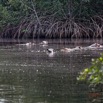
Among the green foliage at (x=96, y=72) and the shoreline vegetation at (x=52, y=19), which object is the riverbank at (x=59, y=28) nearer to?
the shoreline vegetation at (x=52, y=19)

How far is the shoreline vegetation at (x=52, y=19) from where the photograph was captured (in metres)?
34.3

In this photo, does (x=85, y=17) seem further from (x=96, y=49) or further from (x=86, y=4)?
(x=96, y=49)

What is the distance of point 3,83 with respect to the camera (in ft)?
37.5

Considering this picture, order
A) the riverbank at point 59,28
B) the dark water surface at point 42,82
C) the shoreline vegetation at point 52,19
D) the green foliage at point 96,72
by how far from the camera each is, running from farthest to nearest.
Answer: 1. the shoreline vegetation at point 52,19
2. the riverbank at point 59,28
3. the dark water surface at point 42,82
4. the green foliage at point 96,72

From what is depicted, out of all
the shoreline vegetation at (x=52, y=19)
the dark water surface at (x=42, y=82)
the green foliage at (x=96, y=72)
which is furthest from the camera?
the shoreline vegetation at (x=52, y=19)

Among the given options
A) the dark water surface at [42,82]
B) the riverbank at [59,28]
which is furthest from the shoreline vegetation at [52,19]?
the dark water surface at [42,82]

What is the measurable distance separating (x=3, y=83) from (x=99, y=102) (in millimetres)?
3338

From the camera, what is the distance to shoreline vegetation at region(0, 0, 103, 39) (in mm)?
34281

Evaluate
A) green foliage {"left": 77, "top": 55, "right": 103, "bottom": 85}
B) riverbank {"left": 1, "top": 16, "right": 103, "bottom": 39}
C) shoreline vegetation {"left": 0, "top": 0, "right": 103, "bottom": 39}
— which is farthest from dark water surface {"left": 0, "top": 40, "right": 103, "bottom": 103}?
shoreline vegetation {"left": 0, "top": 0, "right": 103, "bottom": 39}

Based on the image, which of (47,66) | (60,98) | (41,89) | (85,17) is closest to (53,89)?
(41,89)

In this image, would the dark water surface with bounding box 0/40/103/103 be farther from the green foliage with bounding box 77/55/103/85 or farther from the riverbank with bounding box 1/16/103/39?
the riverbank with bounding box 1/16/103/39

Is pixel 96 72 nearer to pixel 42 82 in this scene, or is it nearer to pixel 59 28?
pixel 42 82

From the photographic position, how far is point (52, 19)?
3562 cm

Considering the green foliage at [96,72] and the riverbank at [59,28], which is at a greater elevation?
the green foliage at [96,72]
